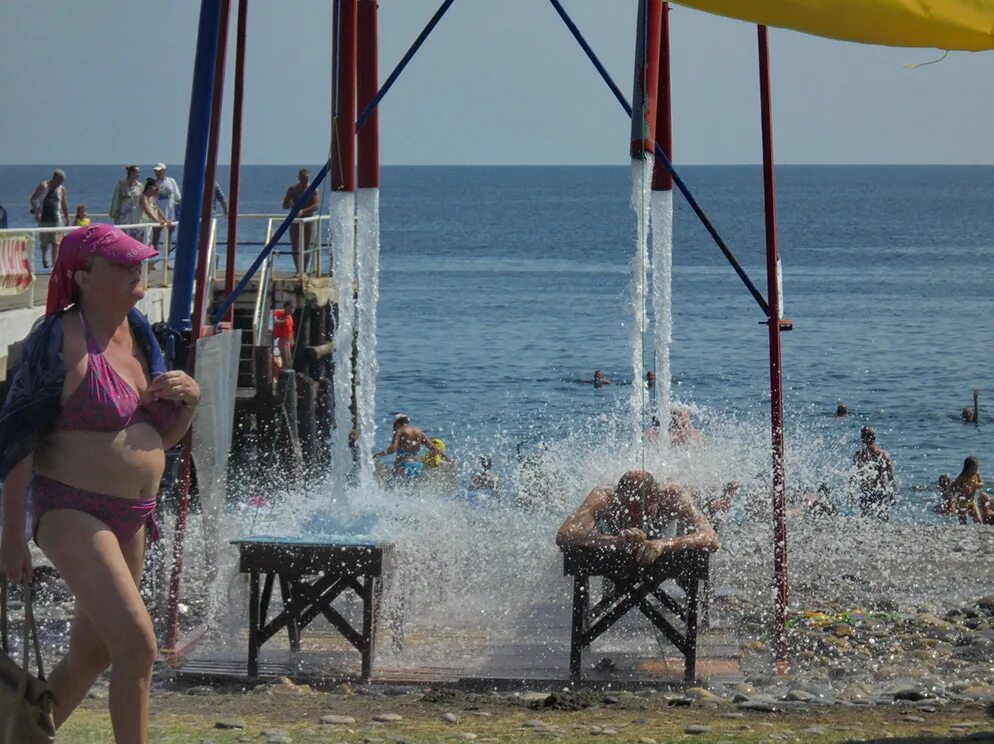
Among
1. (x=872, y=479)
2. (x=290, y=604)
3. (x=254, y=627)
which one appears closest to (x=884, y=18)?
(x=290, y=604)

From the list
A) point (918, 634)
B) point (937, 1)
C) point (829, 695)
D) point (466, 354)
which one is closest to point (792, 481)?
point (918, 634)

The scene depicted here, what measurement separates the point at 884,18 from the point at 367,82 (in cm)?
509

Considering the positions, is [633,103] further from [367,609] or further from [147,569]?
[147,569]

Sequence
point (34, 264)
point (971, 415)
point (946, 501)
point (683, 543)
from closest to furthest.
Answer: point (683, 543), point (34, 264), point (946, 501), point (971, 415)

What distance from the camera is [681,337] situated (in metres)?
Result: 49.4

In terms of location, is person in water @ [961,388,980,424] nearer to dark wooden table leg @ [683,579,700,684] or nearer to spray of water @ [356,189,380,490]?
spray of water @ [356,189,380,490]

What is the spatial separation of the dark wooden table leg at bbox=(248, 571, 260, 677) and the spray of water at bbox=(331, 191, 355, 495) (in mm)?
1572

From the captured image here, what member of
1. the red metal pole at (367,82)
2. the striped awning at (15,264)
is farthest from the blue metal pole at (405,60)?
the striped awning at (15,264)

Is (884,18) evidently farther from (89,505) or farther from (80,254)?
(89,505)

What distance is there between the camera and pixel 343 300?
10453mm

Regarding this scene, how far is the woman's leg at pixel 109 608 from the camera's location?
4879 millimetres

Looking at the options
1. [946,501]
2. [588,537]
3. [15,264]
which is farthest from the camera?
[946,501]

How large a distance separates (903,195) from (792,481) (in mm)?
186869

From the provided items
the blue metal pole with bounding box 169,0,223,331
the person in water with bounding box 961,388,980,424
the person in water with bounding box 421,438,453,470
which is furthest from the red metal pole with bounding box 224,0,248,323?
the person in water with bounding box 961,388,980,424
